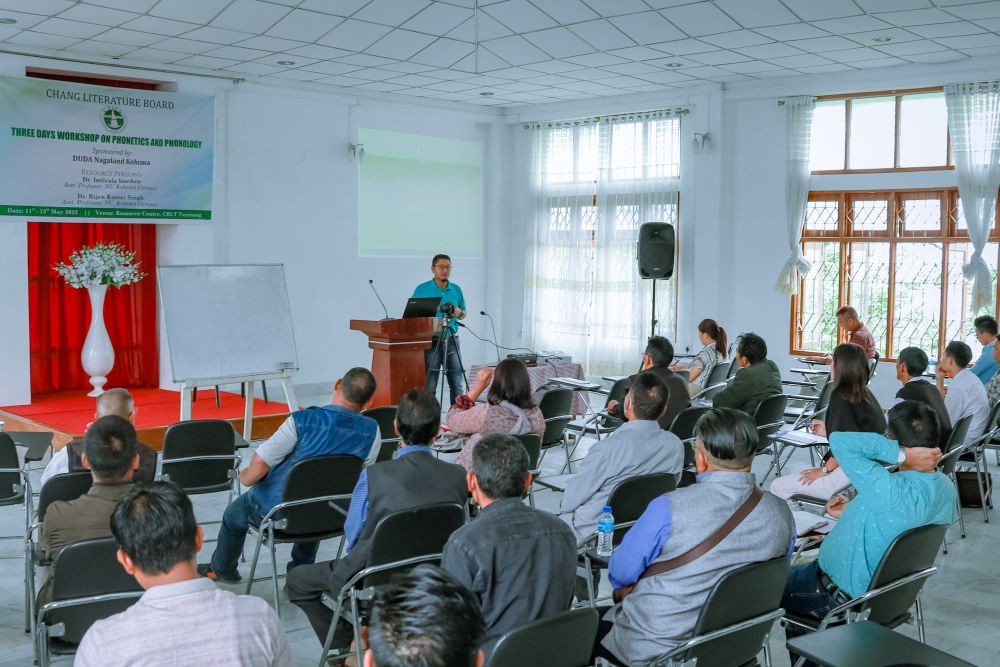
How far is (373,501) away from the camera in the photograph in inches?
137

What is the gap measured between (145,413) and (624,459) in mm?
5964

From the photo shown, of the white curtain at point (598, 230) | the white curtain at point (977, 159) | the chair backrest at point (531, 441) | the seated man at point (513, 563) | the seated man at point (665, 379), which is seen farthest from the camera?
the white curtain at point (598, 230)

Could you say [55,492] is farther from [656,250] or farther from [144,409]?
[656,250]

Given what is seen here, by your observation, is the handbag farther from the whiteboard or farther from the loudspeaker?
the loudspeaker

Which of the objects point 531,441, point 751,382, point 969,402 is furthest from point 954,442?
point 531,441

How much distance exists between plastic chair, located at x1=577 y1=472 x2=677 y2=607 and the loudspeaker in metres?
7.09

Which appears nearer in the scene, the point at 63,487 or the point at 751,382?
the point at 63,487

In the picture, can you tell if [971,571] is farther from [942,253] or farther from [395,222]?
[395,222]

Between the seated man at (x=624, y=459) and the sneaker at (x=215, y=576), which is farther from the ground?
the seated man at (x=624, y=459)

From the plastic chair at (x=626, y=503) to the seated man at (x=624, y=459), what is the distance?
0.31 ft

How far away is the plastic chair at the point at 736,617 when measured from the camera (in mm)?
2637

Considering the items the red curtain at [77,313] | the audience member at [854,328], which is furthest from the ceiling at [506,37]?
the audience member at [854,328]

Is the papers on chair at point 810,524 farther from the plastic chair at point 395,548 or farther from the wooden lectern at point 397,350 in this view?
the wooden lectern at point 397,350

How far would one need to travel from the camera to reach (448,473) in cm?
356
